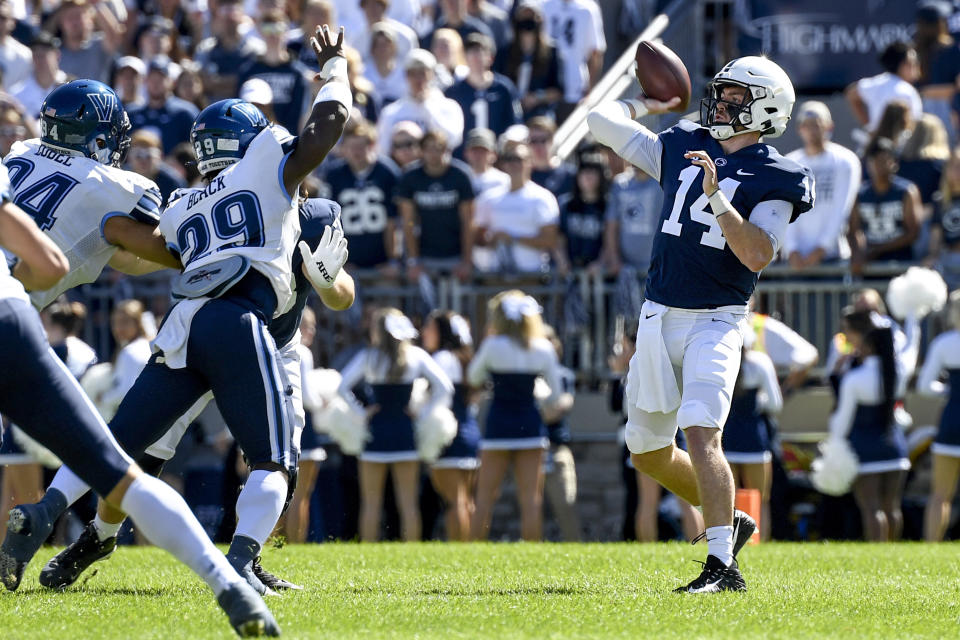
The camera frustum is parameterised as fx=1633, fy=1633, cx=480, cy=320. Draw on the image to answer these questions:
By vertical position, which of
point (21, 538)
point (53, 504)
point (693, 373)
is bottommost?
point (21, 538)

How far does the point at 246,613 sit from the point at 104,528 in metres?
2.05

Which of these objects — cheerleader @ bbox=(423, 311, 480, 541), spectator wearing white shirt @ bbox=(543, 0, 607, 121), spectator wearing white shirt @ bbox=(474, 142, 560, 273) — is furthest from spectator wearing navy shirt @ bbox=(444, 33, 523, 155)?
cheerleader @ bbox=(423, 311, 480, 541)

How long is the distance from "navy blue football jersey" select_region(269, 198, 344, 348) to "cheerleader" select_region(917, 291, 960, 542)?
6244 millimetres

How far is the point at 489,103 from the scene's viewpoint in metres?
14.9

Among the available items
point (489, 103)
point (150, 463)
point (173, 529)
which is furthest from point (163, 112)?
point (173, 529)

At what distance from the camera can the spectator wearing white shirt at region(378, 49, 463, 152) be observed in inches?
556

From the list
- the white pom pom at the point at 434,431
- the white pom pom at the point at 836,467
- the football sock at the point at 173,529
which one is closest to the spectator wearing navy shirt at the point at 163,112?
the white pom pom at the point at 434,431

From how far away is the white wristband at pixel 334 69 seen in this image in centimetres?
674

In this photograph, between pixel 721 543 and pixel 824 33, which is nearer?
pixel 721 543

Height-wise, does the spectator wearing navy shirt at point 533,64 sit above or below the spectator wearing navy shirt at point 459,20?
→ below

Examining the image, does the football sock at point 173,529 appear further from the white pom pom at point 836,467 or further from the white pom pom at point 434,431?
the white pom pom at point 836,467

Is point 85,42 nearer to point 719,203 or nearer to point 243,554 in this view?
point 719,203

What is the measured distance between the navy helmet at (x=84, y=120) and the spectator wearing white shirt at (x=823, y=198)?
744 cm

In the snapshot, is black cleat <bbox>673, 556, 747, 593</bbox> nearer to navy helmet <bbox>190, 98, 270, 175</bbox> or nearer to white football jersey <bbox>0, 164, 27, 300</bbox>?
navy helmet <bbox>190, 98, 270, 175</bbox>
